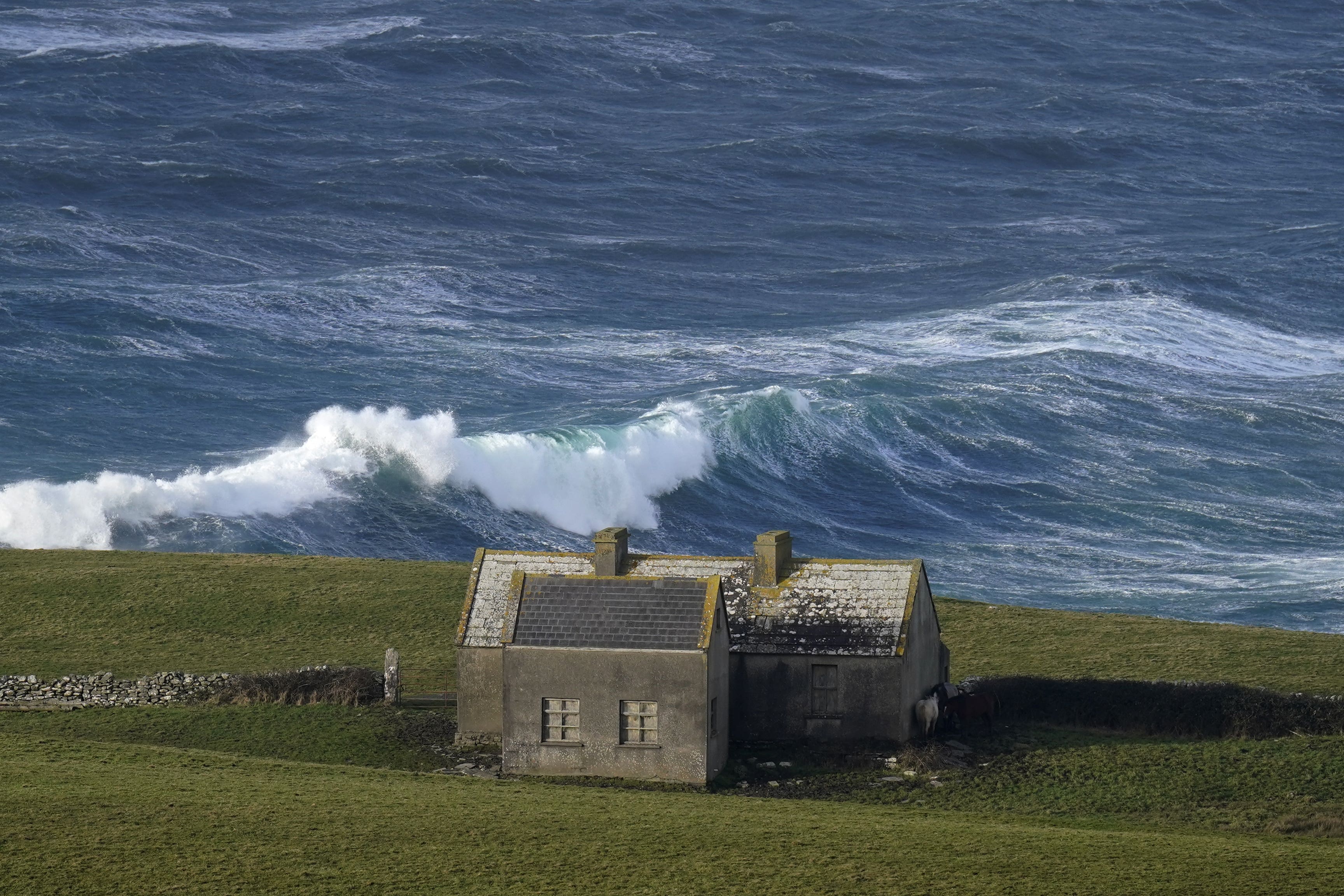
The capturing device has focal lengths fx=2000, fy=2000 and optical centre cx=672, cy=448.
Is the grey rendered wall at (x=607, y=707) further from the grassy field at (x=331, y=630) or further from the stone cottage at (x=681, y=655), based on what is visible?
the grassy field at (x=331, y=630)

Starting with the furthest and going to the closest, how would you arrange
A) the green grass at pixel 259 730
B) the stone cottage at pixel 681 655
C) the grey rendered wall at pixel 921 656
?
the grey rendered wall at pixel 921 656, the green grass at pixel 259 730, the stone cottage at pixel 681 655

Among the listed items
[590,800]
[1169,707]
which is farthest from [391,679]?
[1169,707]

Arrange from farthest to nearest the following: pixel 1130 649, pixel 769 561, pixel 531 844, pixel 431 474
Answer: pixel 431 474
pixel 1130 649
pixel 769 561
pixel 531 844

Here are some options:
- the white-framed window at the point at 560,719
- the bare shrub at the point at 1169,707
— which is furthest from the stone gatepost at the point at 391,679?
the bare shrub at the point at 1169,707

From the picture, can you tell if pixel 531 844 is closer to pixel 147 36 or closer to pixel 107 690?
pixel 107 690

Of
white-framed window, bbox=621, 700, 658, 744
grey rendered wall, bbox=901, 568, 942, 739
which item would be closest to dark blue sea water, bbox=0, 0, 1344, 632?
grey rendered wall, bbox=901, 568, 942, 739

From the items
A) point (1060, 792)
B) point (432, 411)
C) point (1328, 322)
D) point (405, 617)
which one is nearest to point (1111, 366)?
point (1328, 322)
